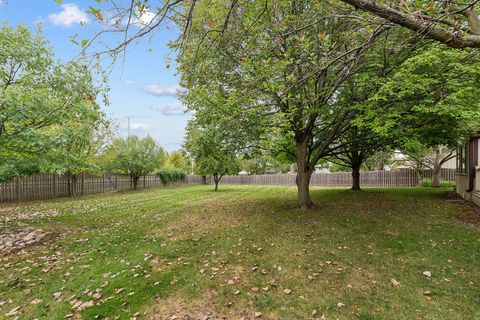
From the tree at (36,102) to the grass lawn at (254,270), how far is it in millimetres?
2018

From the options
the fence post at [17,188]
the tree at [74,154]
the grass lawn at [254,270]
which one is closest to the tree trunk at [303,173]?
the grass lawn at [254,270]

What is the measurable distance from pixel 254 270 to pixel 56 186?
612 inches

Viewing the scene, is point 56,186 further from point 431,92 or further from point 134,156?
point 431,92

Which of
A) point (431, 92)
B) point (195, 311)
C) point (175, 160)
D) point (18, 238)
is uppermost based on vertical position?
point (431, 92)

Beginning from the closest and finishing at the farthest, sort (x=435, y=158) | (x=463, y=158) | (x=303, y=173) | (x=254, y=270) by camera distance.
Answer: (x=254, y=270)
(x=303, y=173)
(x=463, y=158)
(x=435, y=158)

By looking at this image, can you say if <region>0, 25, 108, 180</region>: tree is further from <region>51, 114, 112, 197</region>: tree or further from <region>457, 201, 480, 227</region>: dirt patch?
<region>457, 201, 480, 227</region>: dirt patch

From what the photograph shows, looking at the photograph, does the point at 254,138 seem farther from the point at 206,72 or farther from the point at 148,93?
the point at 148,93

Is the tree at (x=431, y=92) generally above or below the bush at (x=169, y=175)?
above

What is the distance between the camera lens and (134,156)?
21250 millimetres

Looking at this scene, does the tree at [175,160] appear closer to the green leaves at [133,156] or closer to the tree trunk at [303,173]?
the green leaves at [133,156]

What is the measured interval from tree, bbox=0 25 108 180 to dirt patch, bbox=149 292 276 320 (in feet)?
14.0

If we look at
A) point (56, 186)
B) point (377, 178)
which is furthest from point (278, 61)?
point (377, 178)

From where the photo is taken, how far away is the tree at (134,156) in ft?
66.8

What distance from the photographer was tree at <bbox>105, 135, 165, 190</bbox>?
66.8 feet
